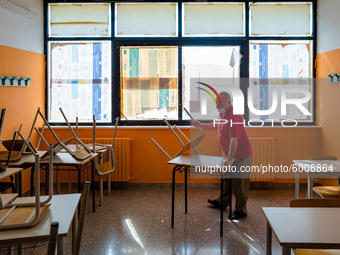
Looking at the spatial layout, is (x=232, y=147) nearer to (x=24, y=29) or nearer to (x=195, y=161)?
(x=195, y=161)

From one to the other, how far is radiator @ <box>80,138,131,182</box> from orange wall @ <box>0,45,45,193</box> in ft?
2.90

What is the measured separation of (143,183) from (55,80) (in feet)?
6.92

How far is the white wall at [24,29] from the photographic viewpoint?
3736mm

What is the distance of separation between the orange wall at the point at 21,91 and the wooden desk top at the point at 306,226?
3377 millimetres

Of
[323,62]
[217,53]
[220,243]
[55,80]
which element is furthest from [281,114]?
[55,80]

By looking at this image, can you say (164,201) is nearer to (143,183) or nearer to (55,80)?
(143,183)

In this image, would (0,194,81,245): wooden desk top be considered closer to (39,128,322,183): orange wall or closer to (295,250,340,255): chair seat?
(295,250,340,255): chair seat

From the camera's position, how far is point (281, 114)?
15.3 feet

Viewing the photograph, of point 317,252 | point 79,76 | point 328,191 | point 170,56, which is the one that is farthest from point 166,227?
point 79,76

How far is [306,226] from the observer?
4.91ft

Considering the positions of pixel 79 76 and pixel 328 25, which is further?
pixel 79 76

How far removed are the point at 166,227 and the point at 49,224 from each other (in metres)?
1.79

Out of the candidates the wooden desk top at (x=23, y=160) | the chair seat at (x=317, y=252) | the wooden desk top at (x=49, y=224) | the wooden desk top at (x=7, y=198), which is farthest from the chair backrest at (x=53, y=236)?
the wooden desk top at (x=23, y=160)

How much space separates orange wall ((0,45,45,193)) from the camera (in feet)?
12.3
